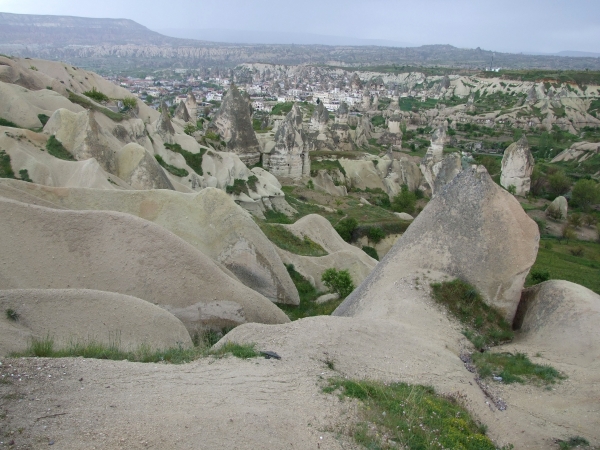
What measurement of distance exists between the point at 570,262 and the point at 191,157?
23.4 metres

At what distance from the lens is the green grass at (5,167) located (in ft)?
54.7

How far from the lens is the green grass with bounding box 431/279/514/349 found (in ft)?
41.5

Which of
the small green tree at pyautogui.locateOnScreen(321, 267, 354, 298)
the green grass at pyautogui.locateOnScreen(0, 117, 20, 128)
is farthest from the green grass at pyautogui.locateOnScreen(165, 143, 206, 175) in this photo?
the small green tree at pyautogui.locateOnScreen(321, 267, 354, 298)

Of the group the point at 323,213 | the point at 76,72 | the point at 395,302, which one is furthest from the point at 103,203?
the point at 76,72

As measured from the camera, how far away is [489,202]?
552 inches

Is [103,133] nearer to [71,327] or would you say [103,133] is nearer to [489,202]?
[71,327]

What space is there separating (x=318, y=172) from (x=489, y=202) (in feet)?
92.7

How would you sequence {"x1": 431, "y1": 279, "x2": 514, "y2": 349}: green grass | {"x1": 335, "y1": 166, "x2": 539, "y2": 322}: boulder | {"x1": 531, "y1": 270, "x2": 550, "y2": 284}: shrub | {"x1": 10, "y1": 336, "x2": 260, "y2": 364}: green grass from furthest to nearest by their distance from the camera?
{"x1": 531, "y1": 270, "x2": 550, "y2": 284}: shrub < {"x1": 335, "y1": 166, "x2": 539, "y2": 322}: boulder < {"x1": 431, "y1": 279, "x2": 514, "y2": 349}: green grass < {"x1": 10, "y1": 336, "x2": 260, "y2": 364}: green grass

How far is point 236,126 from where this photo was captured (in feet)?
129

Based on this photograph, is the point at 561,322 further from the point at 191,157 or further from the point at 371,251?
the point at 191,157

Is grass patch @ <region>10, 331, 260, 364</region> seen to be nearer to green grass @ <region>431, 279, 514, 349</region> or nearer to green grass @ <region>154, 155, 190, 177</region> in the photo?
green grass @ <region>431, 279, 514, 349</region>

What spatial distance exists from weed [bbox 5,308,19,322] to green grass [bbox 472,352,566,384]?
916cm

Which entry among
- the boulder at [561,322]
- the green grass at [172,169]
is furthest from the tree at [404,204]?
the boulder at [561,322]

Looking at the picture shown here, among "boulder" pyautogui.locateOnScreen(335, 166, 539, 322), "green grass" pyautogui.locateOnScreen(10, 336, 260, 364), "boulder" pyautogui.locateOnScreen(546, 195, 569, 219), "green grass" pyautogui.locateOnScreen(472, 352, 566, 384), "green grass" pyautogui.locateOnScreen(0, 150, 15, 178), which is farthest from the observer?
"boulder" pyautogui.locateOnScreen(546, 195, 569, 219)
